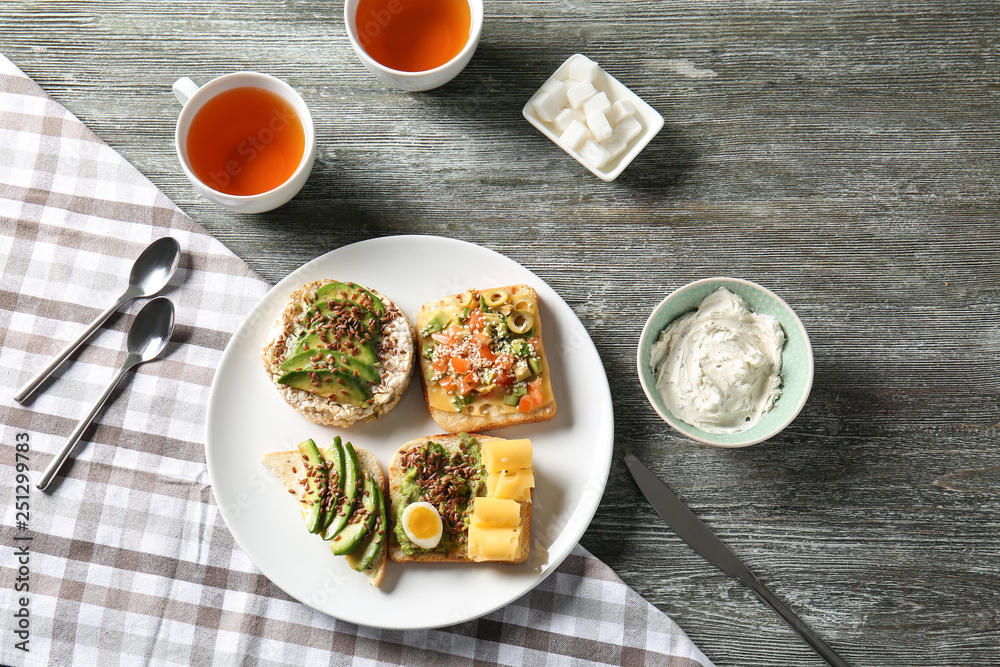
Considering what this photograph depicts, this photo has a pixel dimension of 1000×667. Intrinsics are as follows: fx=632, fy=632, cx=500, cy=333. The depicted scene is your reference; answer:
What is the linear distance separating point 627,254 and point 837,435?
108 centimetres

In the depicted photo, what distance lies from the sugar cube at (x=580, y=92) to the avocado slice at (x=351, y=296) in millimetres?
1067

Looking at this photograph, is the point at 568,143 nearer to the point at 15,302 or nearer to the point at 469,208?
the point at 469,208

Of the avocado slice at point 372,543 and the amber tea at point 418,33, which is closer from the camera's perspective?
the avocado slice at point 372,543

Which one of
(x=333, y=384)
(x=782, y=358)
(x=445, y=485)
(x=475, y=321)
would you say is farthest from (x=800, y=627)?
(x=333, y=384)

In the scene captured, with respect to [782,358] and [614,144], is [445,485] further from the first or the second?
[614,144]

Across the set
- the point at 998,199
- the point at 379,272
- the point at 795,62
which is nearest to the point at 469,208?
the point at 379,272

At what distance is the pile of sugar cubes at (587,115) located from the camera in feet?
7.79

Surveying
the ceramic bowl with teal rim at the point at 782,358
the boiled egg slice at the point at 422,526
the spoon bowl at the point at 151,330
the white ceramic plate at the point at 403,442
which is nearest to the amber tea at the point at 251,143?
the white ceramic plate at the point at 403,442

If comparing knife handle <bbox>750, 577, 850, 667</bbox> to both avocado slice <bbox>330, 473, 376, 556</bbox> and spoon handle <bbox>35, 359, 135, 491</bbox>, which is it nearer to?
avocado slice <bbox>330, 473, 376, 556</bbox>

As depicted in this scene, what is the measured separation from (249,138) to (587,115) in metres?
1.25

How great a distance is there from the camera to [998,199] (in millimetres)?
2564

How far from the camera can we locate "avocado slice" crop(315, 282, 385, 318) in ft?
7.34

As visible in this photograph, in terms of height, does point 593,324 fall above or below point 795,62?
below

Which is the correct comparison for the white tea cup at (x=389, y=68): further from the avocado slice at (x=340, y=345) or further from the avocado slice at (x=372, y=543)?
the avocado slice at (x=372, y=543)
